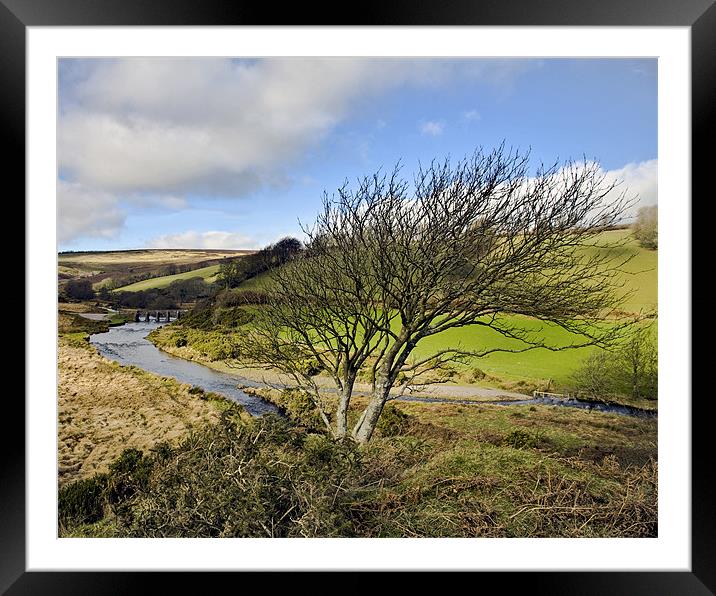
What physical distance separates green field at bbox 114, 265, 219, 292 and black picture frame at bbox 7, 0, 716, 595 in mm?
971

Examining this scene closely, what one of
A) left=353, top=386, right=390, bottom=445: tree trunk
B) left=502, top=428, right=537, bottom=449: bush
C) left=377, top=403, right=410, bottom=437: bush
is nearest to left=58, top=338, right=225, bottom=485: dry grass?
left=353, top=386, right=390, bottom=445: tree trunk

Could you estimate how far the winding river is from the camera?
10.2 ft

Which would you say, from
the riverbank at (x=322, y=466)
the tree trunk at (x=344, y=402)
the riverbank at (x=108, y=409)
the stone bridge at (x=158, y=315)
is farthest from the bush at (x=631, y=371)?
the stone bridge at (x=158, y=315)

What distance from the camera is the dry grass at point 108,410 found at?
293 centimetres

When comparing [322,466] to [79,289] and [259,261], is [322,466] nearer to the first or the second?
[259,261]

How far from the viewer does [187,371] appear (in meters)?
3.14

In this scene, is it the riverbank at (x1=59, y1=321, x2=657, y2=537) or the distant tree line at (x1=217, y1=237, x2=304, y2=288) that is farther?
the distant tree line at (x1=217, y1=237, x2=304, y2=288)

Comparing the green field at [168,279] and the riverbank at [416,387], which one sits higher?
the green field at [168,279]

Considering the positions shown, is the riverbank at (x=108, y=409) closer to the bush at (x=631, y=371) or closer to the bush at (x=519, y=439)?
the bush at (x=519, y=439)

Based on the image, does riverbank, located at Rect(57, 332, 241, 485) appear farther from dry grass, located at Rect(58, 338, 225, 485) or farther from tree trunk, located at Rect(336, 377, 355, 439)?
tree trunk, located at Rect(336, 377, 355, 439)
